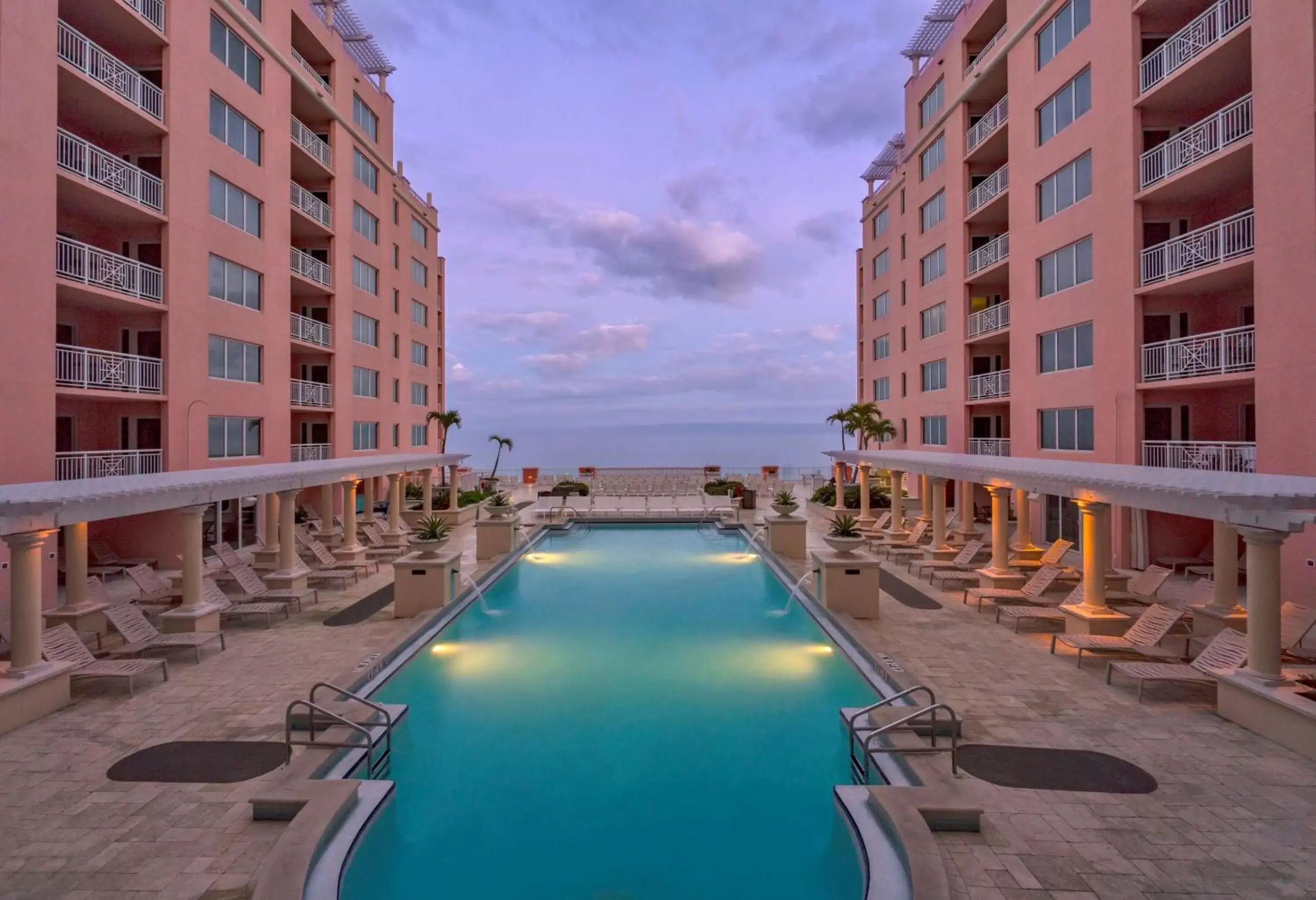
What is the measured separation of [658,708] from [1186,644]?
25.9ft

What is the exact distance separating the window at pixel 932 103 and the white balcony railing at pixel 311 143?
77.8 ft

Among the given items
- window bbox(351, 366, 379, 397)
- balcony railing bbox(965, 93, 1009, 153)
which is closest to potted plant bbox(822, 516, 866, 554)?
balcony railing bbox(965, 93, 1009, 153)

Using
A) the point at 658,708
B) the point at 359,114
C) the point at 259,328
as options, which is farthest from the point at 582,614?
the point at 359,114

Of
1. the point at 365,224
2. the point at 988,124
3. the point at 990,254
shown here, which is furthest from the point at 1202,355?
the point at 365,224

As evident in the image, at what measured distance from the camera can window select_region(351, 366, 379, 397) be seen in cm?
2766

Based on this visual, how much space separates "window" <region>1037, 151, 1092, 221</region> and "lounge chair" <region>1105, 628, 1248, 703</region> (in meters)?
14.1

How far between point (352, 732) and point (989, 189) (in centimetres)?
2569

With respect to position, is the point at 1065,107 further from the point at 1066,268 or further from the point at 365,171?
the point at 365,171

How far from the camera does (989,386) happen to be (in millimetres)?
24453

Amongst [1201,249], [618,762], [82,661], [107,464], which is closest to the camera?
[618,762]

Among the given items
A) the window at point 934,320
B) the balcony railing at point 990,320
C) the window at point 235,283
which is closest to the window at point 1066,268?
the balcony railing at point 990,320

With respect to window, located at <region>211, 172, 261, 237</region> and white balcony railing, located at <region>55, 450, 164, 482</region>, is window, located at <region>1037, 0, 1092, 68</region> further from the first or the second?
white balcony railing, located at <region>55, 450, 164, 482</region>

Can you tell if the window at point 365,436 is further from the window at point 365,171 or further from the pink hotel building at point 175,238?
the window at point 365,171

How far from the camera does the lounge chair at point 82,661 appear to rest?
8.63 metres
